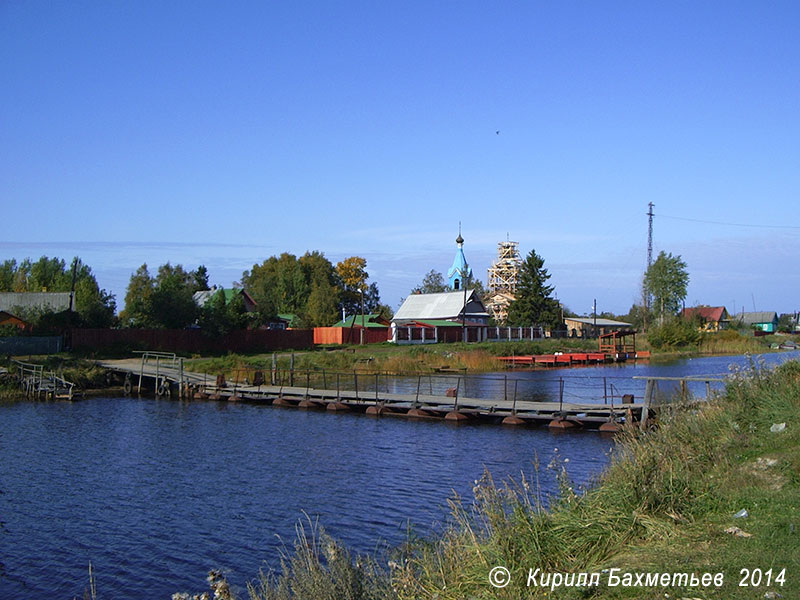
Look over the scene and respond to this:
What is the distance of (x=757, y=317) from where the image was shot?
521 ft

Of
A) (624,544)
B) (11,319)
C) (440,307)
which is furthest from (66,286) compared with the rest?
(624,544)

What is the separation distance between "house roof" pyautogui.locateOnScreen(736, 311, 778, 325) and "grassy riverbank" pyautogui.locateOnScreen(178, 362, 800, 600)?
15853 cm

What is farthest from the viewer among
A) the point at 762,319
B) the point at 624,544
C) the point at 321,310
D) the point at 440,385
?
the point at 762,319

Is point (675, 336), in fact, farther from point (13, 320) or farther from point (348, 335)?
point (13, 320)

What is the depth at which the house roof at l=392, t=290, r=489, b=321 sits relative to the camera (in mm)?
90875

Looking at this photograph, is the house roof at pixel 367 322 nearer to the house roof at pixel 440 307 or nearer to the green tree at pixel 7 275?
the house roof at pixel 440 307

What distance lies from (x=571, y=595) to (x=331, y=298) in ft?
299

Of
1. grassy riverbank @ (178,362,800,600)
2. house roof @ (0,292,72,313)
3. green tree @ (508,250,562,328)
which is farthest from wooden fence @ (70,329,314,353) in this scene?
grassy riverbank @ (178,362,800,600)

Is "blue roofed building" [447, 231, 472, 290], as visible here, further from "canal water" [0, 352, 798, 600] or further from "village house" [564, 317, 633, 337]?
"canal water" [0, 352, 798, 600]

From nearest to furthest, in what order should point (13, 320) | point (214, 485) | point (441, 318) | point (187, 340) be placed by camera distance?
point (214, 485)
point (13, 320)
point (187, 340)
point (441, 318)

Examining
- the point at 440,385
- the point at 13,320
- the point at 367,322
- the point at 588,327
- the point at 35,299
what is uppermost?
the point at 35,299

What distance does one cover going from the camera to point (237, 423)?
32.8 m

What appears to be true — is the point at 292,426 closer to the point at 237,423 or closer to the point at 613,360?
the point at 237,423

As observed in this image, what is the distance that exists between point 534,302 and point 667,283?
23.7 m
